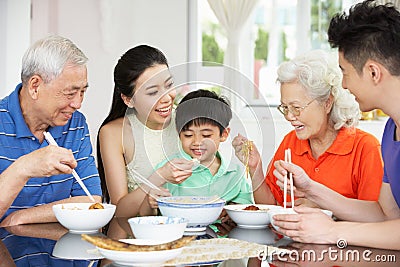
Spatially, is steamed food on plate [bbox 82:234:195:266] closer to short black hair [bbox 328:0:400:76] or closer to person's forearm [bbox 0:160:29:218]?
person's forearm [bbox 0:160:29:218]

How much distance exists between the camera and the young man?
70.3 inches

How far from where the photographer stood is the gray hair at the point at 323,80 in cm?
241

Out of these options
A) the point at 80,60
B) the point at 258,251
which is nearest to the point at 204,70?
the point at 80,60

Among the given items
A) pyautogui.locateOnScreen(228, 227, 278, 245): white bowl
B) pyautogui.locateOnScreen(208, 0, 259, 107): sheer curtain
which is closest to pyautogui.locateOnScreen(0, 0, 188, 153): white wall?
pyautogui.locateOnScreen(208, 0, 259, 107): sheer curtain

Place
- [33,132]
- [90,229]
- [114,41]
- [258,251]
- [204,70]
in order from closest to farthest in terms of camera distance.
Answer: [258,251]
[90,229]
[204,70]
[33,132]
[114,41]

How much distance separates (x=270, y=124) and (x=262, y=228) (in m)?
0.33

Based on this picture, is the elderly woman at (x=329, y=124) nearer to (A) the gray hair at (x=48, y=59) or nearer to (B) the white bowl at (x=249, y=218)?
(B) the white bowl at (x=249, y=218)

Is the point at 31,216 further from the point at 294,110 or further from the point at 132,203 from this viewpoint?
the point at 294,110

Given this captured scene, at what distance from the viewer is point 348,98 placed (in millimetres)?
2449

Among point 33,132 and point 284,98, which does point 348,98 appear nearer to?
point 284,98

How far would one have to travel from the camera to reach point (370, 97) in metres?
1.92

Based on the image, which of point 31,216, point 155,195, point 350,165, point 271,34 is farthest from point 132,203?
point 271,34

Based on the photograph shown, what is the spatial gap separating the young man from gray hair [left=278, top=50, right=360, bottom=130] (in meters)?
0.39

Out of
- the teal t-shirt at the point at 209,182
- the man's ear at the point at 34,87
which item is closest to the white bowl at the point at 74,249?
the teal t-shirt at the point at 209,182
